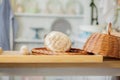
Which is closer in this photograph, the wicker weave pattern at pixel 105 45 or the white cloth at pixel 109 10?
the wicker weave pattern at pixel 105 45

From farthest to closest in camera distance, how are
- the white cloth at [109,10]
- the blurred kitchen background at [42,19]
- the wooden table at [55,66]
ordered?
the blurred kitchen background at [42,19] < the white cloth at [109,10] < the wooden table at [55,66]

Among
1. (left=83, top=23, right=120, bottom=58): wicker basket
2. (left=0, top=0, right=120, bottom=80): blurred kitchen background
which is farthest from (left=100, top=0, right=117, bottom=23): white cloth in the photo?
(left=83, top=23, right=120, bottom=58): wicker basket

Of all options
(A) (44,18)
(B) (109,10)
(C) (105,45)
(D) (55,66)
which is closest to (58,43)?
(D) (55,66)

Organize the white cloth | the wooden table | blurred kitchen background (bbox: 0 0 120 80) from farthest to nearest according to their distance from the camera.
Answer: blurred kitchen background (bbox: 0 0 120 80) → the white cloth → the wooden table

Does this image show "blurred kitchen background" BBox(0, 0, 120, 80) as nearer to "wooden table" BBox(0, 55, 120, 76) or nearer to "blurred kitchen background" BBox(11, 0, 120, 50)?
"blurred kitchen background" BBox(11, 0, 120, 50)

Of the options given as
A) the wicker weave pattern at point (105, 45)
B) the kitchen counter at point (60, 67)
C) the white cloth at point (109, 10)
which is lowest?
the kitchen counter at point (60, 67)

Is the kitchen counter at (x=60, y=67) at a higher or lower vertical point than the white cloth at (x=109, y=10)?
lower

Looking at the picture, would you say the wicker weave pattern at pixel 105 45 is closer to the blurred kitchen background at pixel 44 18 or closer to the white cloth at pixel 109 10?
the white cloth at pixel 109 10

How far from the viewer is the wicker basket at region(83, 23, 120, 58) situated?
1.18 meters

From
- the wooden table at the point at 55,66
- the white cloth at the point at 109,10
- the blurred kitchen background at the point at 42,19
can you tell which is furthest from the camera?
the blurred kitchen background at the point at 42,19

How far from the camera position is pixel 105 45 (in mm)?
1187

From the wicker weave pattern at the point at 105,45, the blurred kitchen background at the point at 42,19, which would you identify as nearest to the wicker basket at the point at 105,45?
the wicker weave pattern at the point at 105,45

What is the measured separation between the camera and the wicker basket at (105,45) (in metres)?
1.18

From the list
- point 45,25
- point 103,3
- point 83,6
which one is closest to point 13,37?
point 45,25
